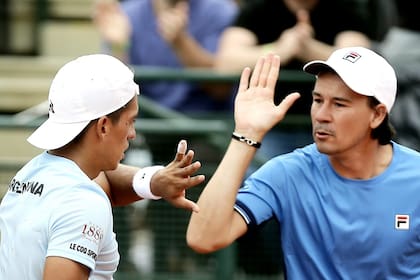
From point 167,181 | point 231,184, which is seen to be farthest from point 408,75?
point 167,181

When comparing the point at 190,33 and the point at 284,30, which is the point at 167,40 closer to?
the point at 190,33

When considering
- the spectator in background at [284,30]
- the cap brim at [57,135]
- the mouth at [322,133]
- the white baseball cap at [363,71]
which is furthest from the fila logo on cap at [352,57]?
the spectator in background at [284,30]

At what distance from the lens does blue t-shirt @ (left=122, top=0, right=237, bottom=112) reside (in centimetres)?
879

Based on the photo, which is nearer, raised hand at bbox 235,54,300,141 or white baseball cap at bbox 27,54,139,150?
white baseball cap at bbox 27,54,139,150

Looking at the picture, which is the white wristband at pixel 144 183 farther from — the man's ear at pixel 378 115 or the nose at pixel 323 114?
the man's ear at pixel 378 115

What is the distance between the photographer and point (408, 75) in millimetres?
7984

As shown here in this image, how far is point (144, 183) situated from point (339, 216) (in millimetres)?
911

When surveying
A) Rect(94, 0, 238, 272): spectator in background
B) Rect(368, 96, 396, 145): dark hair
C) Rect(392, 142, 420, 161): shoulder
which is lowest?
Rect(94, 0, 238, 272): spectator in background

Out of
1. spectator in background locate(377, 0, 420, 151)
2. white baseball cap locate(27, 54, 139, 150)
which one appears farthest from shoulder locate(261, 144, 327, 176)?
spectator in background locate(377, 0, 420, 151)

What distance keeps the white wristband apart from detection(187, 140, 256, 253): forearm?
0.31 metres

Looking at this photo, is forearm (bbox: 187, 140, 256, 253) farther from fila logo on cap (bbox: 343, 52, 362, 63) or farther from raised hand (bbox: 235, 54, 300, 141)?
fila logo on cap (bbox: 343, 52, 362, 63)

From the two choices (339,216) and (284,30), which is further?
(284,30)

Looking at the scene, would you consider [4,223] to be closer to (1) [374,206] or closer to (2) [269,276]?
(1) [374,206]

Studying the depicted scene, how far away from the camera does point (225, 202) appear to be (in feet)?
17.4
